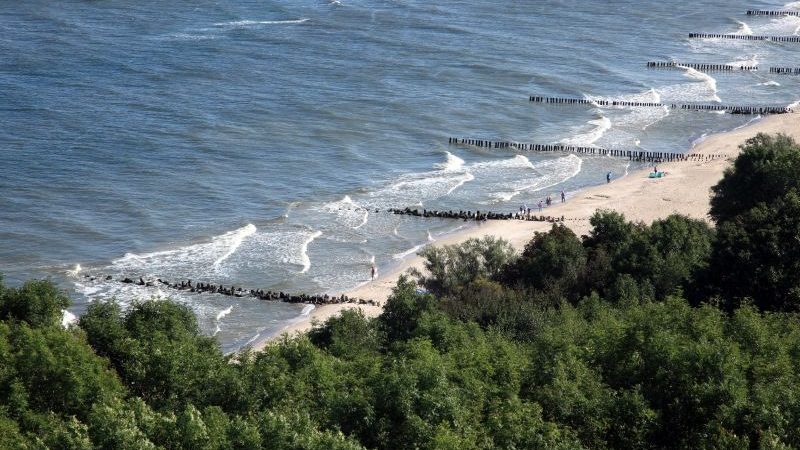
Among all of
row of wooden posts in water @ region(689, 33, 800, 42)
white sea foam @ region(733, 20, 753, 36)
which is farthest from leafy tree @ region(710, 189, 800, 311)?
white sea foam @ region(733, 20, 753, 36)

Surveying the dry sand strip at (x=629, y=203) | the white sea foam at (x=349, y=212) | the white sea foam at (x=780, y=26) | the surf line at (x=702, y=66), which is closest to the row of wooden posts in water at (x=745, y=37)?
the white sea foam at (x=780, y=26)

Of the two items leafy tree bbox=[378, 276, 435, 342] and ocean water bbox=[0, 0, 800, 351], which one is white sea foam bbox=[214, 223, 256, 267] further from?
leafy tree bbox=[378, 276, 435, 342]

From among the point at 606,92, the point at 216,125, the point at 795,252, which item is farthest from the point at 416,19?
the point at 795,252

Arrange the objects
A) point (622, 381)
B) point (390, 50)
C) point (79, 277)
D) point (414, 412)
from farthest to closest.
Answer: point (390, 50) < point (79, 277) < point (622, 381) < point (414, 412)

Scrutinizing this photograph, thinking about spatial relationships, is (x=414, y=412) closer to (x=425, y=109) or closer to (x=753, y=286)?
(x=753, y=286)

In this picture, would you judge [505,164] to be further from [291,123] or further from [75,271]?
[75,271]

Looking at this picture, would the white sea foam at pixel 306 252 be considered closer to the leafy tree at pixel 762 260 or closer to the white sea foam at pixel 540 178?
the white sea foam at pixel 540 178

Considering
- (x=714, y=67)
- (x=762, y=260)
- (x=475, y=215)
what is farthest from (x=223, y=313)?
(x=714, y=67)
